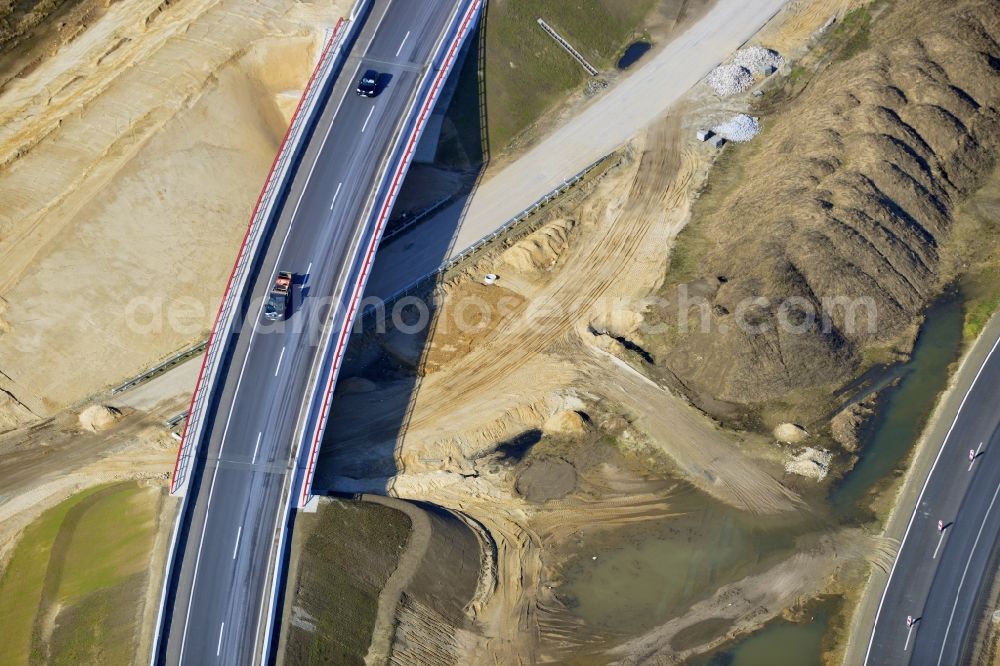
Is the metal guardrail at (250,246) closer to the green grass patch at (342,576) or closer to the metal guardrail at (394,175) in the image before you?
the metal guardrail at (394,175)

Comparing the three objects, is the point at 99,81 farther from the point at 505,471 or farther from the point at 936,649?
the point at 936,649

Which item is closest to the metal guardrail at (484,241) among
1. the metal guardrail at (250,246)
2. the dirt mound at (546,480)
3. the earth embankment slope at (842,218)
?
the metal guardrail at (250,246)

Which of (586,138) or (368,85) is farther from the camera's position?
(586,138)

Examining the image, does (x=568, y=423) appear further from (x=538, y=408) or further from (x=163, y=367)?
(x=163, y=367)

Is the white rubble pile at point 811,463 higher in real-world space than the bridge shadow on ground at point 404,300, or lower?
lower

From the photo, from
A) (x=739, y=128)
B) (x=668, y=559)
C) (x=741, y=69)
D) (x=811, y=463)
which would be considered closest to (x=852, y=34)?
(x=741, y=69)

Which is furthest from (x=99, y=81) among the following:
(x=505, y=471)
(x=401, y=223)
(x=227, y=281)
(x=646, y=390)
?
(x=646, y=390)
